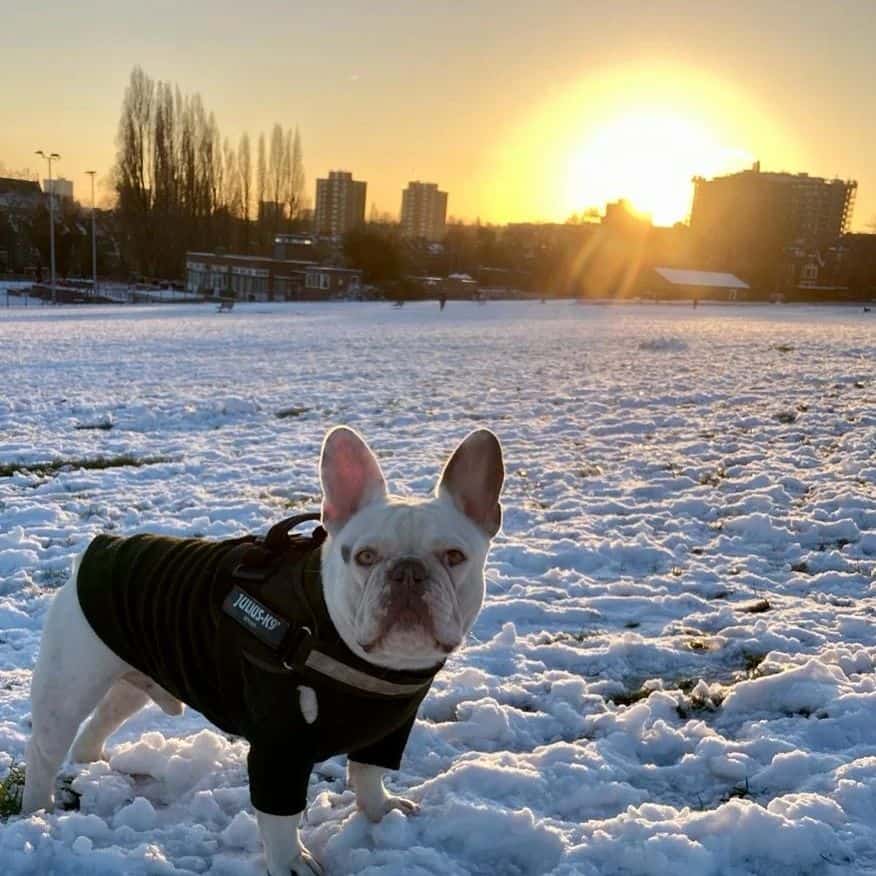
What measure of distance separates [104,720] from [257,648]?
3.80ft

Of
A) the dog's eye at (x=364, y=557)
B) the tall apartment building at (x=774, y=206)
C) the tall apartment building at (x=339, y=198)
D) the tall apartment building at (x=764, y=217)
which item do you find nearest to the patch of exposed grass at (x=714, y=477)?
the dog's eye at (x=364, y=557)

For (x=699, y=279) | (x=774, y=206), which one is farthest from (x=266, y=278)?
(x=774, y=206)

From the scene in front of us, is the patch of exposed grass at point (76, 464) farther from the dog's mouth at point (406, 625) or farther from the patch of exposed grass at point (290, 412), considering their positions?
the dog's mouth at point (406, 625)

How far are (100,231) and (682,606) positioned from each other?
294 ft

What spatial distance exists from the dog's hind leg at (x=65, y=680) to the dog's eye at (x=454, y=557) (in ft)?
4.13

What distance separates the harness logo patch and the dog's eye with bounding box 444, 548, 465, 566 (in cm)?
55

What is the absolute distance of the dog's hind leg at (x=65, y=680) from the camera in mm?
2770

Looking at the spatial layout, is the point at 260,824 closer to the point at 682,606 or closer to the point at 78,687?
the point at 78,687

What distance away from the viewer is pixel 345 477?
2729 mm

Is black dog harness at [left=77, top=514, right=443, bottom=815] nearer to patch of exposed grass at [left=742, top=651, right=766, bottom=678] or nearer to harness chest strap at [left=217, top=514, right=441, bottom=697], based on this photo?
harness chest strap at [left=217, top=514, right=441, bottom=697]

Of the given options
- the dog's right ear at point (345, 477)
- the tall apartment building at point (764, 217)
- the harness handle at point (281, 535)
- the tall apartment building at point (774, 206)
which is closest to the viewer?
the dog's right ear at point (345, 477)

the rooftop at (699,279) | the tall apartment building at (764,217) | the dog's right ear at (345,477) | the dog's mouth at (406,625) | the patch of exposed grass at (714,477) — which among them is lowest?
the patch of exposed grass at (714,477)

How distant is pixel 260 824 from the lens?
8.36ft

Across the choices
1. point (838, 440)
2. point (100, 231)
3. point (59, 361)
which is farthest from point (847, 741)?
point (100, 231)
